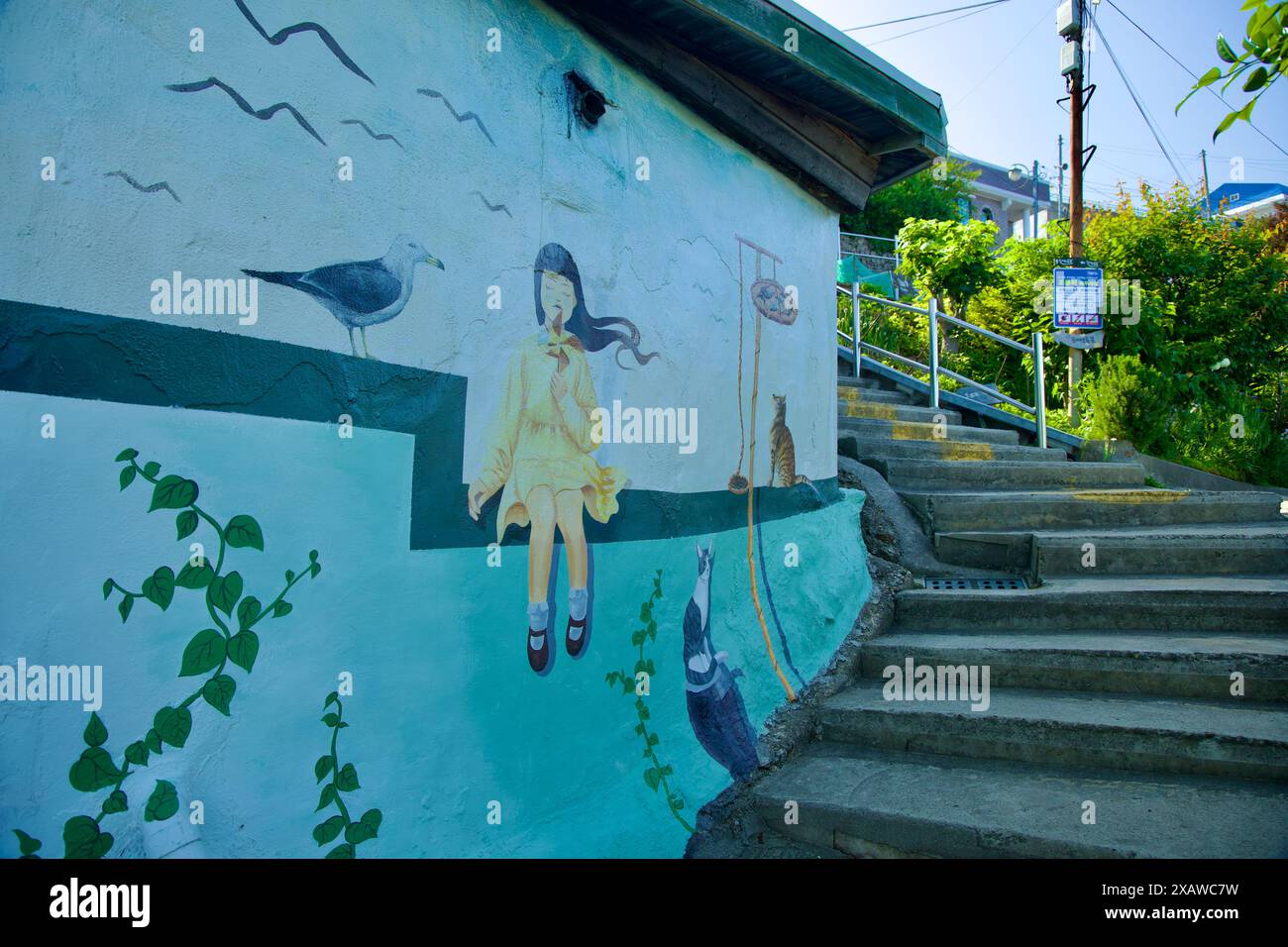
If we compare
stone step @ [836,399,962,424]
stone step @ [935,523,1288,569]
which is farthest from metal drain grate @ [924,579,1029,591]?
stone step @ [836,399,962,424]

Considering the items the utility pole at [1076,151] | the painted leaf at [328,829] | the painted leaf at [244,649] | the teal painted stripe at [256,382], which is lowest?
the painted leaf at [328,829]

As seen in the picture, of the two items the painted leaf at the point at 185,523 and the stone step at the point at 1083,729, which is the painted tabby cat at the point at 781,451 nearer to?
the stone step at the point at 1083,729

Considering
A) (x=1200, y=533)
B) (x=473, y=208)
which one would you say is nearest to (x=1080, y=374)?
(x=1200, y=533)

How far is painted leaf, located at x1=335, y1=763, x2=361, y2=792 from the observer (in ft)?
7.70

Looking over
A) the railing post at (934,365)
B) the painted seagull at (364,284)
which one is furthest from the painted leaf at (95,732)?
the railing post at (934,365)

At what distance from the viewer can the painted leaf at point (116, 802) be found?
6.27 ft

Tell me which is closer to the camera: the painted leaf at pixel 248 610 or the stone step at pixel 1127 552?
the painted leaf at pixel 248 610

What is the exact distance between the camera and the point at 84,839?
1.88 metres

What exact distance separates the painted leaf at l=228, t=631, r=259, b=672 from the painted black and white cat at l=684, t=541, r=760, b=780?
6.54 feet

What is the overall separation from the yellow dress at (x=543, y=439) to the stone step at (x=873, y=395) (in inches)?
187
